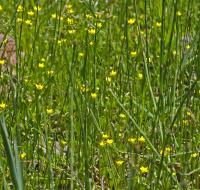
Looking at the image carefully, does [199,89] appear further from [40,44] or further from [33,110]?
[40,44]

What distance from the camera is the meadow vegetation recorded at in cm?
205

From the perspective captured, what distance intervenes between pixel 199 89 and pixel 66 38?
0.91m

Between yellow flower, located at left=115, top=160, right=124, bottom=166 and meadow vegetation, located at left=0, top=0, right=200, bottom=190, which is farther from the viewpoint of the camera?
yellow flower, located at left=115, top=160, right=124, bottom=166

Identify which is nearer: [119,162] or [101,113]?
[119,162]

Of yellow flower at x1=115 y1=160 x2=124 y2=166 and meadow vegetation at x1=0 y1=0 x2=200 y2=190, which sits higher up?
meadow vegetation at x1=0 y1=0 x2=200 y2=190

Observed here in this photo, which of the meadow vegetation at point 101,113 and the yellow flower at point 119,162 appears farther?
the yellow flower at point 119,162

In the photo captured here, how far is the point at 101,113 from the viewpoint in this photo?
9.27 ft

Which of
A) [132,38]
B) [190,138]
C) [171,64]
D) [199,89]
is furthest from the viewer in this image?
[132,38]

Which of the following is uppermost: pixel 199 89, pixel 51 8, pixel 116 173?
pixel 51 8

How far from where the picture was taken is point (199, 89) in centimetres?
279

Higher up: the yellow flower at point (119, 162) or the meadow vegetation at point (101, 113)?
the meadow vegetation at point (101, 113)

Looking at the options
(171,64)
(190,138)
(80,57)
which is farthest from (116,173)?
(80,57)

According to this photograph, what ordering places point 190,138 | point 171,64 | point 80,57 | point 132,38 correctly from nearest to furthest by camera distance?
point 190,138
point 171,64
point 80,57
point 132,38

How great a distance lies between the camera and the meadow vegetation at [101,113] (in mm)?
2047
